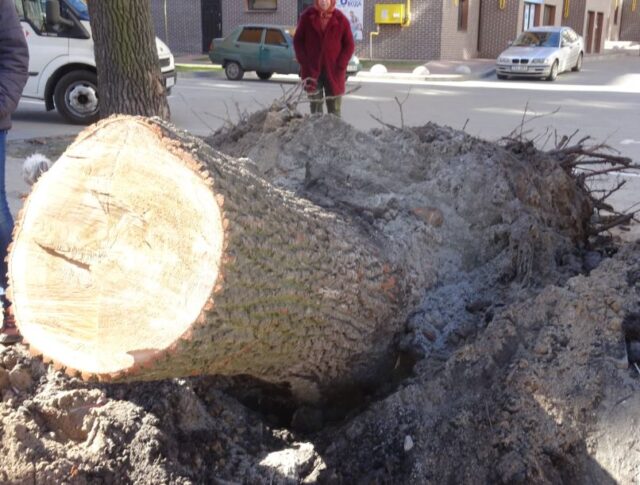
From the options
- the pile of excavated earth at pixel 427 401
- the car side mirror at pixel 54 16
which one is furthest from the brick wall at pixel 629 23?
the pile of excavated earth at pixel 427 401

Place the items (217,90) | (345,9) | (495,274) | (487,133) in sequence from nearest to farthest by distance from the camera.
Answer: (495,274) < (487,133) < (217,90) < (345,9)

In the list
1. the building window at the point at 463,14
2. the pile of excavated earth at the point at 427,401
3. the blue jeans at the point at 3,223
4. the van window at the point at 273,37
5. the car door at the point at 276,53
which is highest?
the building window at the point at 463,14

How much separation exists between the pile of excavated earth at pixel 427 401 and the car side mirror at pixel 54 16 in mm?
9283

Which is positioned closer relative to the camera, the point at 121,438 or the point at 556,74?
the point at 121,438

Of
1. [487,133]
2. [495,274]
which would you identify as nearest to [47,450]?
[495,274]

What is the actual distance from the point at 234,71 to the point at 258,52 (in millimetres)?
1022

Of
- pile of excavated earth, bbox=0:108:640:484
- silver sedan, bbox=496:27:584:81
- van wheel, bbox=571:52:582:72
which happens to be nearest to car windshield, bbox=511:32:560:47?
silver sedan, bbox=496:27:584:81

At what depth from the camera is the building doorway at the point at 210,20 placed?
28.5 meters

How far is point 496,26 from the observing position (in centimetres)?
2888

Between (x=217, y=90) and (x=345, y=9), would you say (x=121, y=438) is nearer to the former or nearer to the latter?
(x=217, y=90)

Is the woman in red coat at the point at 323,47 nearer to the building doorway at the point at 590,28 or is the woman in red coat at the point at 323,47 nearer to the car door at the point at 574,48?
the car door at the point at 574,48

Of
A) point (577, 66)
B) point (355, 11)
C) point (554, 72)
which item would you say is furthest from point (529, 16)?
point (554, 72)

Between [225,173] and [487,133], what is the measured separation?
29.7ft

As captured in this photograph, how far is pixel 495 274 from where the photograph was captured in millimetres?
3389
